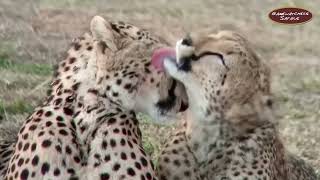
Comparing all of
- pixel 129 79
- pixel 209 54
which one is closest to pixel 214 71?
pixel 209 54

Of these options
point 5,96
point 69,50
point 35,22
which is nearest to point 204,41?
point 69,50

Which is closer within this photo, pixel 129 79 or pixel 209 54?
pixel 129 79

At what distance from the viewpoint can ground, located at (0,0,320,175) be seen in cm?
523

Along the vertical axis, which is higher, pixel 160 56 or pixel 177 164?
pixel 160 56

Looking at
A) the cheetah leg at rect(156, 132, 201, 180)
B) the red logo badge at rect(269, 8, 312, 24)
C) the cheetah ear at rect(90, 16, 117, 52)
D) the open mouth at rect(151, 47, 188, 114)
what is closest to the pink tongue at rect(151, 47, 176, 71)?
the open mouth at rect(151, 47, 188, 114)

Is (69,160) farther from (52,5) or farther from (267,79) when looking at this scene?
(52,5)

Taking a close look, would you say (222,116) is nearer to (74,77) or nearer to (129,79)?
(129,79)

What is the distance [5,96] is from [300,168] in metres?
2.18

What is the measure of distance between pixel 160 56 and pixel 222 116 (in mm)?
352

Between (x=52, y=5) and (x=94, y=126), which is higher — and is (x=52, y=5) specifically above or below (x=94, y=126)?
below

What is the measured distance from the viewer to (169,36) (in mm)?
4262

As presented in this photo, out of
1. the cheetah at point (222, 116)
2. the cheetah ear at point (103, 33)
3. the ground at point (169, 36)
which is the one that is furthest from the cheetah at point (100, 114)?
the ground at point (169, 36)

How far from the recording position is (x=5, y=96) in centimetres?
546

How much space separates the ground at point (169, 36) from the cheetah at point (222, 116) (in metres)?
1.11
